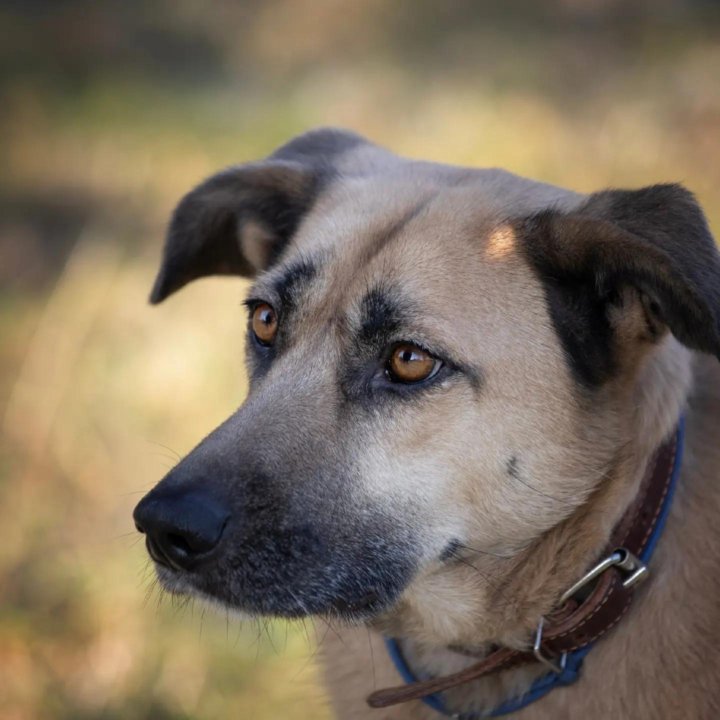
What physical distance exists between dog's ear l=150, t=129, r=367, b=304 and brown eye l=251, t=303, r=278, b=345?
45 cm

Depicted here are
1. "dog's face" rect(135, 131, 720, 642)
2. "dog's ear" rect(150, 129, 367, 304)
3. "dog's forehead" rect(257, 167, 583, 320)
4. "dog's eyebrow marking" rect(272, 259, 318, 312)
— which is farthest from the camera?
"dog's ear" rect(150, 129, 367, 304)

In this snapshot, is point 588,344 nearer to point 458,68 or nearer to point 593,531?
point 593,531

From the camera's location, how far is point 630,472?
2.74 m

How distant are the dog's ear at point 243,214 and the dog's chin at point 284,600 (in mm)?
1185

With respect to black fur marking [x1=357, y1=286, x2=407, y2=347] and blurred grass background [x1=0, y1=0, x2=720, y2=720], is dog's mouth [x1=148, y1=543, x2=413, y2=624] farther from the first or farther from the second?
blurred grass background [x1=0, y1=0, x2=720, y2=720]

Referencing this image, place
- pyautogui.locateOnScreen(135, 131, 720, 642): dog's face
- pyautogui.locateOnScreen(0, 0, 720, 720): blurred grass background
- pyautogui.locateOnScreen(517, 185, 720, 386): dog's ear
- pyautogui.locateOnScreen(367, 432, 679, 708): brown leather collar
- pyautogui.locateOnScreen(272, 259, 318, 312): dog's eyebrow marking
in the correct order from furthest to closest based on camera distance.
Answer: pyautogui.locateOnScreen(0, 0, 720, 720): blurred grass background, pyautogui.locateOnScreen(272, 259, 318, 312): dog's eyebrow marking, pyautogui.locateOnScreen(367, 432, 679, 708): brown leather collar, pyautogui.locateOnScreen(135, 131, 720, 642): dog's face, pyautogui.locateOnScreen(517, 185, 720, 386): dog's ear

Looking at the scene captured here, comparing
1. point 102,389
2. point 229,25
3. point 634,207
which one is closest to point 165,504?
point 634,207

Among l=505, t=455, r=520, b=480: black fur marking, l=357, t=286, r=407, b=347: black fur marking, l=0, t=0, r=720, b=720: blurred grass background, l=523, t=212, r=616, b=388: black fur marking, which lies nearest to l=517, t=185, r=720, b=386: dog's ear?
l=523, t=212, r=616, b=388: black fur marking

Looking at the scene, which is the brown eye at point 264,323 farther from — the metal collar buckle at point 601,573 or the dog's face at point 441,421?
the metal collar buckle at point 601,573

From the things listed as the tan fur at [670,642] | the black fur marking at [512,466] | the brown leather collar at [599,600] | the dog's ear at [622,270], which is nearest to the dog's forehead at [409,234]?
the dog's ear at [622,270]

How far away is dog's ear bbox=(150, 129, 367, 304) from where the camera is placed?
3385 millimetres

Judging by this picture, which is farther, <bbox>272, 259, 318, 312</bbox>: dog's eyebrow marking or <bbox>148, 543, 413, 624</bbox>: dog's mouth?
<bbox>272, 259, 318, 312</bbox>: dog's eyebrow marking

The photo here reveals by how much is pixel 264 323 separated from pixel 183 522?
0.77m

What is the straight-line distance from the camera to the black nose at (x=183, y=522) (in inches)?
96.4
